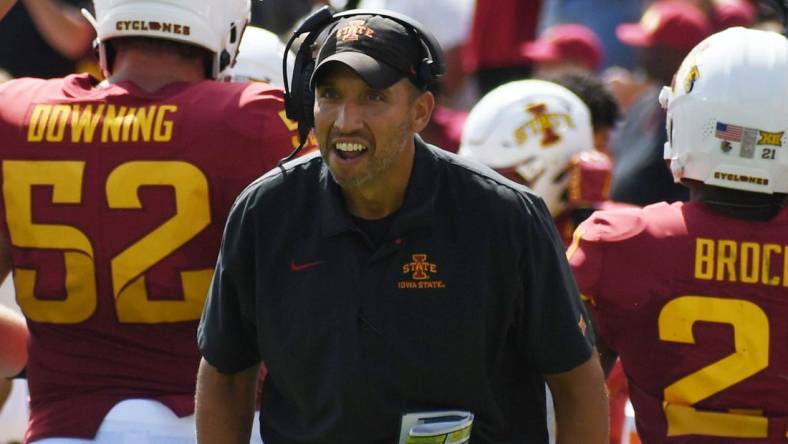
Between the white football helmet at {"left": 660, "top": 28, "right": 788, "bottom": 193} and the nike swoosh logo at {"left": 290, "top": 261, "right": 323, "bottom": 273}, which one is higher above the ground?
the white football helmet at {"left": 660, "top": 28, "right": 788, "bottom": 193}

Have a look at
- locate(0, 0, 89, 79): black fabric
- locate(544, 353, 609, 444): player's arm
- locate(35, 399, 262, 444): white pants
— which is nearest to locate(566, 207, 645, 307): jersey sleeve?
locate(544, 353, 609, 444): player's arm

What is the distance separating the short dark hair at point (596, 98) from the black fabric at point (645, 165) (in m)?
0.15

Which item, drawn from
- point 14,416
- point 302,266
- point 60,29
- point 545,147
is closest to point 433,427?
point 302,266

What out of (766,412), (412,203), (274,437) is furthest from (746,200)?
(274,437)

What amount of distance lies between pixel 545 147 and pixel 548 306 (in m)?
2.94

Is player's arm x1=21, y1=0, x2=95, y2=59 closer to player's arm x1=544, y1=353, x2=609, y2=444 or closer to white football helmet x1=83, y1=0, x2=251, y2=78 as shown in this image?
white football helmet x1=83, y1=0, x2=251, y2=78

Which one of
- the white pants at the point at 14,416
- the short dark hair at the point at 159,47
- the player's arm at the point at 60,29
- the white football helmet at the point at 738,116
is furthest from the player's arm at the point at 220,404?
the player's arm at the point at 60,29

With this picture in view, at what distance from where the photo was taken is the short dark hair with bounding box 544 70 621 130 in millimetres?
8570

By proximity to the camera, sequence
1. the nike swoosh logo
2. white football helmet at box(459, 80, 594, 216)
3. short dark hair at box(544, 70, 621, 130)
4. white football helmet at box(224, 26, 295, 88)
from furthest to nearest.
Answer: short dark hair at box(544, 70, 621, 130)
white football helmet at box(459, 80, 594, 216)
white football helmet at box(224, 26, 295, 88)
the nike swoosh logo

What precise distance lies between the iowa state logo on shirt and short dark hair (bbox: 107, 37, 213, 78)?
1391 millimetres

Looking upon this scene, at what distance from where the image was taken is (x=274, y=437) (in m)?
4.34

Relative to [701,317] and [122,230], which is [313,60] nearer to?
[122,230]

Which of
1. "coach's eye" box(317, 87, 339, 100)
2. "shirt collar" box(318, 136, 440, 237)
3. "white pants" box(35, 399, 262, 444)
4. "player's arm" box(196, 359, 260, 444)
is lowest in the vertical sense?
"white pants" box(35, 399, 262, 444)

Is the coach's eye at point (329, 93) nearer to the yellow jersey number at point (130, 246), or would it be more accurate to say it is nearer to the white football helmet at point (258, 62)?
the yellow jersey number at point (130, 246)
